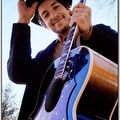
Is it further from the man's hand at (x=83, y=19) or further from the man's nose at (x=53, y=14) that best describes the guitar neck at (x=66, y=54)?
the man's nose at (x=53, y=14)

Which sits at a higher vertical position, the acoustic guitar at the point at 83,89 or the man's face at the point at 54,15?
the man's face at the point at 54,15

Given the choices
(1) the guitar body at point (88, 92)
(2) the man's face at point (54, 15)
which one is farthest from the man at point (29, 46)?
(1) the guitar body at point (88, 92)

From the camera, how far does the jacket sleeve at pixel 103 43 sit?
41.1 inches

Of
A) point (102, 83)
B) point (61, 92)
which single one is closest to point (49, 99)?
point (61, 92)

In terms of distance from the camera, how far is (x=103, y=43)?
104 centimetres

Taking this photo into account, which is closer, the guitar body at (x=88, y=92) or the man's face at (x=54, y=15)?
the guitar body at (x=88, y=92)

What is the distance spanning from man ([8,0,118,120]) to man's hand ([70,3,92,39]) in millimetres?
20

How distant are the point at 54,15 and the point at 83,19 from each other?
7.1 inches

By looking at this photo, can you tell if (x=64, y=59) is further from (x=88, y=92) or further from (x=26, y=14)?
(x=26, y=14)

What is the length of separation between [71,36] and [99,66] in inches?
5.9

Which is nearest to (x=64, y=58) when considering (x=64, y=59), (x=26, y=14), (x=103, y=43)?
(x=64, y=59)

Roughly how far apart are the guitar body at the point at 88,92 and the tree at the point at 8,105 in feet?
0.99

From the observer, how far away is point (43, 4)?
47.9 inches

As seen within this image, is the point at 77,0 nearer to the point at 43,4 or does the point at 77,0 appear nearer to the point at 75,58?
the point at 43,4
